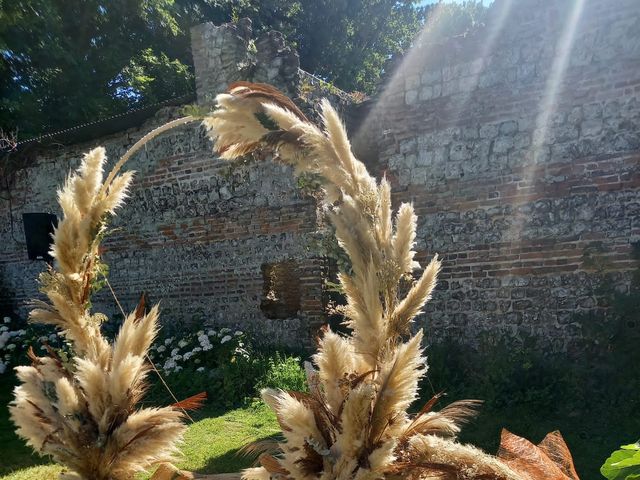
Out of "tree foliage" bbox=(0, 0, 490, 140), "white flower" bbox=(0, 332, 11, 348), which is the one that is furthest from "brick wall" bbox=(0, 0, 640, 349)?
"tree foliage" bbox=(0, 0, 490, 140)

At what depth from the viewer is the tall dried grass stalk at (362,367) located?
1253 millimetres

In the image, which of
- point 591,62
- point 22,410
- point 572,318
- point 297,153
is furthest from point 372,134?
point 22,410

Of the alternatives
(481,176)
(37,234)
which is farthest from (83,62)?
(481,176)

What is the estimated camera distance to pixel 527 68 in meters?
6.01

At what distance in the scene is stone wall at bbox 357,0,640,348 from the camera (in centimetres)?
561

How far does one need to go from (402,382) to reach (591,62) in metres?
5.75

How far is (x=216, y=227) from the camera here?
8.27 m

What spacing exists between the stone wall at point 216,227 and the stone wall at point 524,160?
1.81 meters

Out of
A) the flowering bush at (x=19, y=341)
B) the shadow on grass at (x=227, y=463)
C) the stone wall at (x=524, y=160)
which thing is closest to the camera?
the shadow on grass at (x=227, y=463)

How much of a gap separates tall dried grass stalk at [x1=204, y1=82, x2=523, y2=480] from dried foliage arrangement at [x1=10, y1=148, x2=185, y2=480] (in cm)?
34

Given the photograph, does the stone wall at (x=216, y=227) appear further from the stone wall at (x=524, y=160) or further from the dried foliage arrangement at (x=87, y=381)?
the dried foliage arrangement at (x=87, y=381)

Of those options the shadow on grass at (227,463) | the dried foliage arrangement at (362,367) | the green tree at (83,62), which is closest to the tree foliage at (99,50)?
the green tree at (83,62)

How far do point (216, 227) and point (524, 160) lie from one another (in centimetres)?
474

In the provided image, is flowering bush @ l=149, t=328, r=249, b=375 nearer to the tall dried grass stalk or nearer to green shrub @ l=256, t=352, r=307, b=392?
green shrub @ l=256, t=352, r=307, b=392
